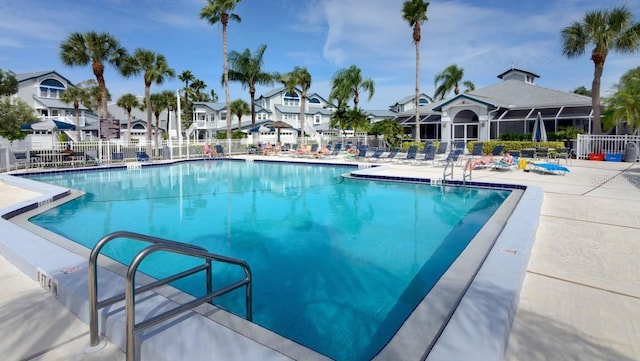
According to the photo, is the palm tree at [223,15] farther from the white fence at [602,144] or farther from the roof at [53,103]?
the roof at [53,103]

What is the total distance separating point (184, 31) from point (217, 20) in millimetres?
2804

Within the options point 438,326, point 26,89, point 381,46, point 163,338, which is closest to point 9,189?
point 163,338

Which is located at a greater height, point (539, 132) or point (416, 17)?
point (416, 17)

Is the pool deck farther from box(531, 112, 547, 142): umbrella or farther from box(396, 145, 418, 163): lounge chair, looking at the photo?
box(531, 112, 547, 142): umbrella

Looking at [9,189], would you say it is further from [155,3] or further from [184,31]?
[184,31]

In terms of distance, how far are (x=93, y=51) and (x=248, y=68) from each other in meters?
15.8

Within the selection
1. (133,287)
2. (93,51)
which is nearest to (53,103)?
(93,51)

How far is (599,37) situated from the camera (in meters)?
20.5

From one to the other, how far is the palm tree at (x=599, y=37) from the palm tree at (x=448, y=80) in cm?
2176

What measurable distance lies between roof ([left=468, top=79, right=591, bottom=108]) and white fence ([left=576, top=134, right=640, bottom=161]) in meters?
6.72

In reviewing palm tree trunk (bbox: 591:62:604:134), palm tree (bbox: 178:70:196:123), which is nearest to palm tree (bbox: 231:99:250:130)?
palm tree (bbox: 178:70:196:123)

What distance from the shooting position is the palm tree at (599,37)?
2002 cm

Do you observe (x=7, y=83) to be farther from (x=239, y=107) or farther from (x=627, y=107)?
(x=627, y=107)

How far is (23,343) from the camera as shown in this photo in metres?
2.99
